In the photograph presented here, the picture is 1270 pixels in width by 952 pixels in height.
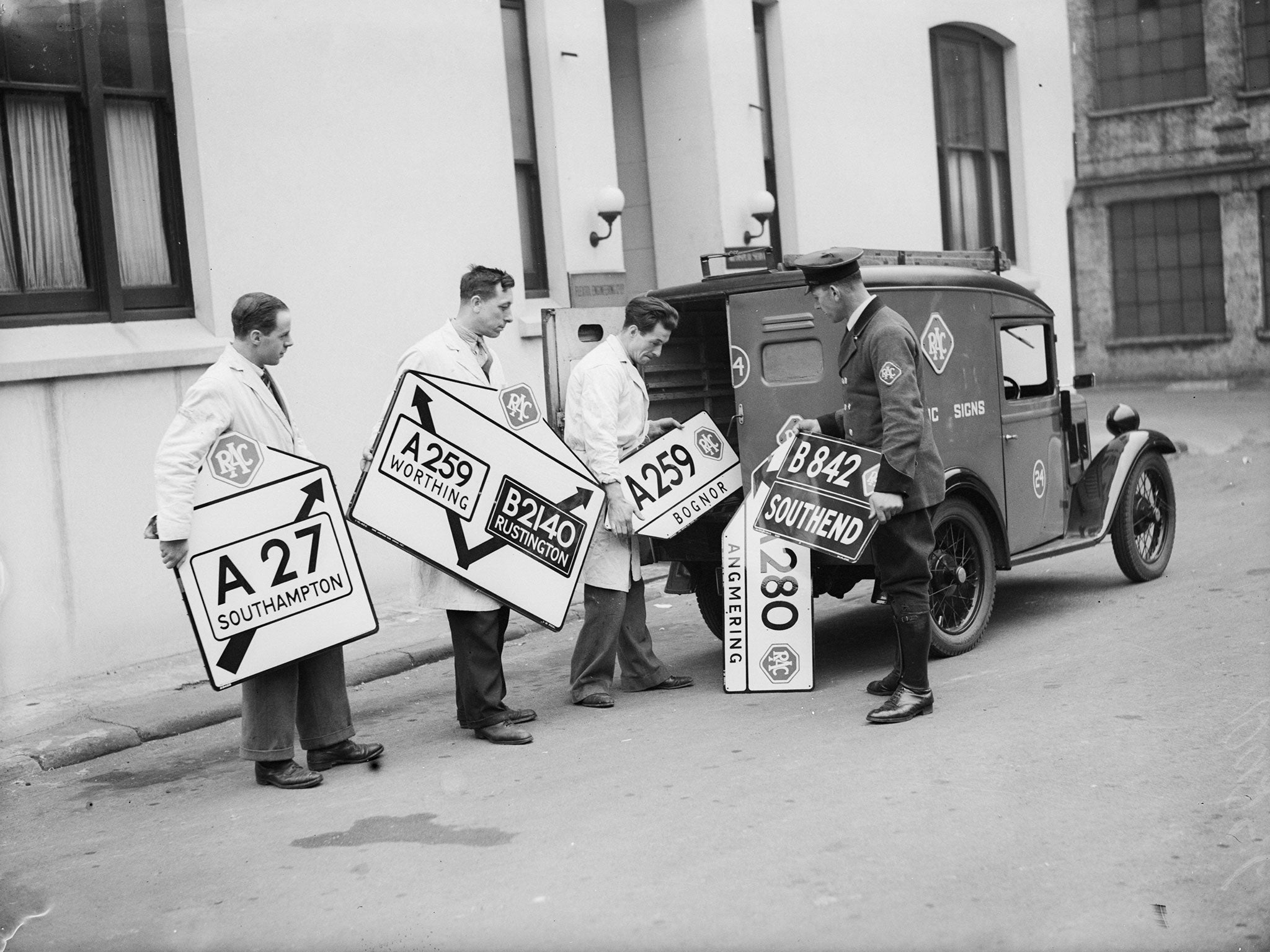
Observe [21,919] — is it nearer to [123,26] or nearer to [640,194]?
[123,26]

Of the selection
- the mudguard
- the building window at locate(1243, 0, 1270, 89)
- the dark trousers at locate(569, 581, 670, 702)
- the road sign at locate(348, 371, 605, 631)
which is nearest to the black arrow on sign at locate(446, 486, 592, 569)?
the road sign at locate(348, 371, 605, 631)

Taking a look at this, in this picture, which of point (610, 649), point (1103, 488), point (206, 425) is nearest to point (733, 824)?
point (610, 649)

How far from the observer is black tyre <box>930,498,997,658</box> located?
7.18 metres

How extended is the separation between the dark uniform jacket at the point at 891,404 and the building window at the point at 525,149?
17.7 feet

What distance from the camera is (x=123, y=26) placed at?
866cm

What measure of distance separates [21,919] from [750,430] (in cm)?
411

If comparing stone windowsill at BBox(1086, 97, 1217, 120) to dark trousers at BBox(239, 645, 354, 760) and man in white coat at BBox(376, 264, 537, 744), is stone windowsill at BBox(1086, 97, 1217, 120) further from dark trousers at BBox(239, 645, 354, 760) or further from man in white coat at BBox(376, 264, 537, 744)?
dark trousers at BBox(239, 645, 354, 760)

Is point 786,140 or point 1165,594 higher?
point 786,140

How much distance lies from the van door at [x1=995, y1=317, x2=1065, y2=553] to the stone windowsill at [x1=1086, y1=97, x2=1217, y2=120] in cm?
2055

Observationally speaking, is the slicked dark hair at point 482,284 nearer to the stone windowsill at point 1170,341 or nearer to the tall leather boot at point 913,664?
the tall leather boot at point 913,664

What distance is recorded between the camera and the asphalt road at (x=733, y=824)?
13.1ft

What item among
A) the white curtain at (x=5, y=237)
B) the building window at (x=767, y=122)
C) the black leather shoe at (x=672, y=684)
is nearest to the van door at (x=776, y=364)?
the black leather shoe at (x=672, y=684)

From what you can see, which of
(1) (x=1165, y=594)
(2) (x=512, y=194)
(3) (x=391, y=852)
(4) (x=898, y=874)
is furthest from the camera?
(2) (x=512, y=194)

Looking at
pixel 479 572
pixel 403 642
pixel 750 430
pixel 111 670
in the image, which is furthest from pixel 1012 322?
pixel 111 670
